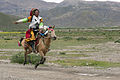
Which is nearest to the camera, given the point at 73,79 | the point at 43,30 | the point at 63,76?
the point at 73,79

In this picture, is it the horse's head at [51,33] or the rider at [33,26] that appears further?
the rider at [33,26]

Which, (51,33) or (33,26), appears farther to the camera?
(33,26)

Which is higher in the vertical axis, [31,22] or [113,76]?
[31,22]

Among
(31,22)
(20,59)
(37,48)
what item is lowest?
(20,59)

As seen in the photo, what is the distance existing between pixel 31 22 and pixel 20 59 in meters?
3.67

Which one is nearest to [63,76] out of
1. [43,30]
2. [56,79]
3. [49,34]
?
[56,79]

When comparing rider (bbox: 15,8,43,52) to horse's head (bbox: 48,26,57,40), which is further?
rider (bbox: 15,8,43,52)

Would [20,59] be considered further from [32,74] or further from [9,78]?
[9,78]

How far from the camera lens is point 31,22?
55.1 feet

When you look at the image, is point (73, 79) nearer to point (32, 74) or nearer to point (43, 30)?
point (32, 74)

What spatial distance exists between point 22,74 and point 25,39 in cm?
349

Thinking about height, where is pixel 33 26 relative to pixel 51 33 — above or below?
above

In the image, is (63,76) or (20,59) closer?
(63,76)

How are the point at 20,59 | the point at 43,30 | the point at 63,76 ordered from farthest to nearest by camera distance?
the point at 20,59 → the point at 43,30 → the point at 63,76
